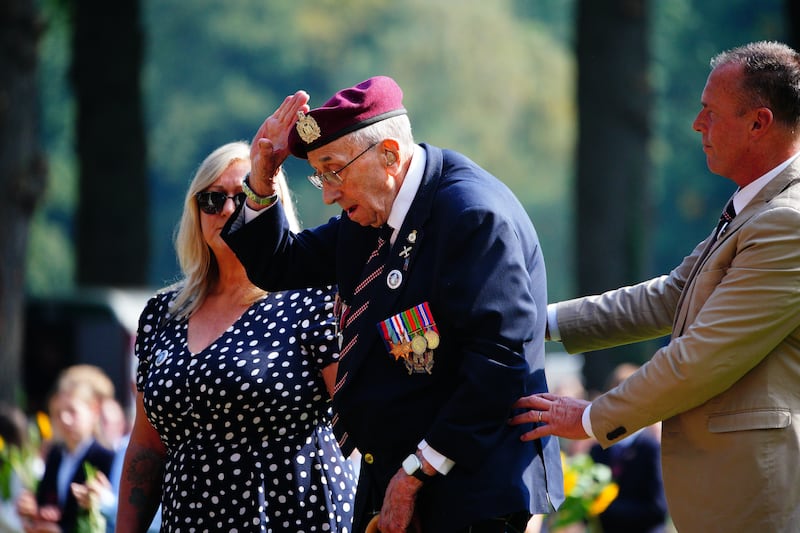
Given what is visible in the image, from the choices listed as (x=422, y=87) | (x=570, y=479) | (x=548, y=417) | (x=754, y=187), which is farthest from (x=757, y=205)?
A: (x=422, y=87)

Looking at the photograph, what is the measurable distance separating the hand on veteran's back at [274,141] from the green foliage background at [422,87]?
23.3 metres

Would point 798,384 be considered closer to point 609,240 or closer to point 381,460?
point 381,460

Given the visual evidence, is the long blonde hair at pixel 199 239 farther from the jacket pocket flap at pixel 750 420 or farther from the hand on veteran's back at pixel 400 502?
the jacket pocket flap at pixel 750 420

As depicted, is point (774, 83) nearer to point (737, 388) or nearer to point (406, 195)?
point (737, 388)

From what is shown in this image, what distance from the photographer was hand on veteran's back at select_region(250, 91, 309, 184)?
11.7 ft

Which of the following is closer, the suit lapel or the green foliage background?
the suit lapel

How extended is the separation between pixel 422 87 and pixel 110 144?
21.1 meters

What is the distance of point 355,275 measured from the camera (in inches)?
141

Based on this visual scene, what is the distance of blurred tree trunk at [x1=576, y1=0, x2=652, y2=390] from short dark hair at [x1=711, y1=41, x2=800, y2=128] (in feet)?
32.2

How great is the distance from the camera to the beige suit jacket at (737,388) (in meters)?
3.09

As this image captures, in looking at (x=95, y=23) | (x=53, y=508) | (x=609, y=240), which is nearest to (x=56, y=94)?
(x=95, y=23)

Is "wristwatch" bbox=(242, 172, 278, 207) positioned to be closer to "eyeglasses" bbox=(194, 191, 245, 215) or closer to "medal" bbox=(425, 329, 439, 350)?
"eyeglasses" bbox=(194, 191, 245, 215)

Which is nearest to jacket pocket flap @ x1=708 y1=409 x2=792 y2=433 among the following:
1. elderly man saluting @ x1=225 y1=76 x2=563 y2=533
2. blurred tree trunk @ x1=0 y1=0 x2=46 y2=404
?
elderly man saluting @ x1=225 y1=76 x2=563 y2=533

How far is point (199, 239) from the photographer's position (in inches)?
168
